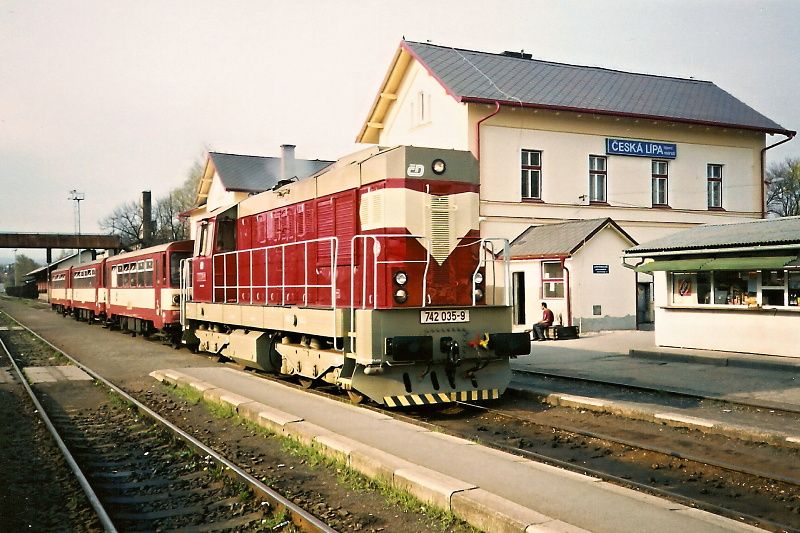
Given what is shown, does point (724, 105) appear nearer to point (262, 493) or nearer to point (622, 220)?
point (622, 220)

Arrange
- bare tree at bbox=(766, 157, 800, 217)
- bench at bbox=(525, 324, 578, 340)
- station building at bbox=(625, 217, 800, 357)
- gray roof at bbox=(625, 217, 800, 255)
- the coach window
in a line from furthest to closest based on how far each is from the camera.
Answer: bare tree at bbox=(766, 157, 800, 217), the coach window, bench at bbox=(525, 324, 578, 340), station building at bbox=(625, 217, 800, 357), gray roof at bbox=(625, 217, 800, 255)

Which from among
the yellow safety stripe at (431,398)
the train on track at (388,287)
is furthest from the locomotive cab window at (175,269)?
the yellow safety stripe at (431,398)

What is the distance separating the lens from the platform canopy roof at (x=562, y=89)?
83.0 ft

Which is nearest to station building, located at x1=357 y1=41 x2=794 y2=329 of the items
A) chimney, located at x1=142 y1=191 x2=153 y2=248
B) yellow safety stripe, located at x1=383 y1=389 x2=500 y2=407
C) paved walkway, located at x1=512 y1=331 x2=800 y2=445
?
paved walkway, located at x1=512 y1=331 x2=800 y2=445

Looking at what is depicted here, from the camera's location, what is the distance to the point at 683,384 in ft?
39.5

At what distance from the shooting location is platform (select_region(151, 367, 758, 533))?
4.92 meters

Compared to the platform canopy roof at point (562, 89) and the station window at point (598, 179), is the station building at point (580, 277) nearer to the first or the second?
the station window at point (598, 179)

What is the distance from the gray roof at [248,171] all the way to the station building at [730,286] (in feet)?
90.5

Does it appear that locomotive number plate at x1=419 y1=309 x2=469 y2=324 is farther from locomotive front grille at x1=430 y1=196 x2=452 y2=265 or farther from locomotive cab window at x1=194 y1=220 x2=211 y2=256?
locomotive cab window at x1=194 y1=220 x2=211 y2=256

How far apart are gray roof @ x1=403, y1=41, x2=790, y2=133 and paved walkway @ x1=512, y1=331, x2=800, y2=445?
34.5 feet

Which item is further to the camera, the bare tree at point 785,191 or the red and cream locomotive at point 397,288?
the bare tree at point 785,191

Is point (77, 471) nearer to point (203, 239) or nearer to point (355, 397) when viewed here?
point (355, 397)

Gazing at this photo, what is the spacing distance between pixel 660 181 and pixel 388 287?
2135 cm

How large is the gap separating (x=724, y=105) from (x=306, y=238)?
80.9ft
